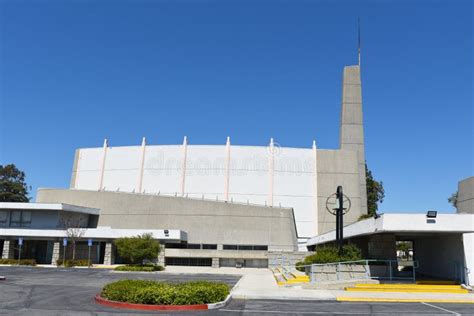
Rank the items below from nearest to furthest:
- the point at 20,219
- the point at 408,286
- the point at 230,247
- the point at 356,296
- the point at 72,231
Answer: the point at 356,296 < the point at 408,286 < the point at 72,231 < the point at 20,219 < the point at 230,247

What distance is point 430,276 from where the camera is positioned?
29891 mm

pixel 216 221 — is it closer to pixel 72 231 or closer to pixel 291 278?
pixel 72 231

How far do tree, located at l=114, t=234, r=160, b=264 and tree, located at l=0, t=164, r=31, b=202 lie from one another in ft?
254

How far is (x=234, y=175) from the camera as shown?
77.1 m

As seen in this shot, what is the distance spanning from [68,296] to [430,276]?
22901mm

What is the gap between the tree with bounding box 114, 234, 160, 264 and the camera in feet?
146

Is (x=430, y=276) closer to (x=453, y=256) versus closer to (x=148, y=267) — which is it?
(x=453, y=256)

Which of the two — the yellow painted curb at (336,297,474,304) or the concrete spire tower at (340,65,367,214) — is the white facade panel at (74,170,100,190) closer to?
the concrete spire tower at (340,65,367,214)

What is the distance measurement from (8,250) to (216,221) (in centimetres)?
2558

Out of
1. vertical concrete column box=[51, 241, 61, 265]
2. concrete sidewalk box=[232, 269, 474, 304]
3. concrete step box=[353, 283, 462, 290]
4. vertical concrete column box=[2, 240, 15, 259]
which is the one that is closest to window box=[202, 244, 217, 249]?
vertical concrete column box=[51, 241, 61, 265]

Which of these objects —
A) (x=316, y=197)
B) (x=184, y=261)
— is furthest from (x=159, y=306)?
(x=316, y=197)

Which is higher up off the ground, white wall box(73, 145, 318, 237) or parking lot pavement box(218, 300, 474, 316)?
white wall box(73, 145, 318, 237)

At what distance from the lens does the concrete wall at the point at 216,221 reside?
199 ft

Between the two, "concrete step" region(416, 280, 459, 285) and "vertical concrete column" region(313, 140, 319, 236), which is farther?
"vertical concrete column" region(313, 140, 319, 236)
